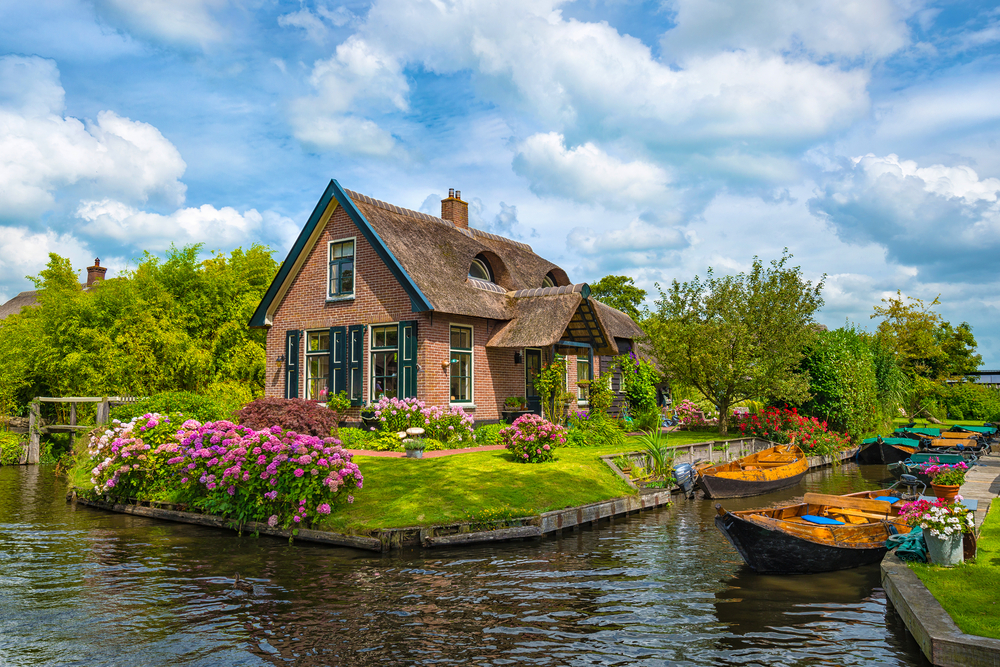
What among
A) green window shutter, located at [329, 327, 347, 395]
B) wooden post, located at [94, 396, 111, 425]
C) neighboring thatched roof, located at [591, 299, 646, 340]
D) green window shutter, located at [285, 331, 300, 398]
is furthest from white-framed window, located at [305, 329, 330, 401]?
neighboring thatched roof, located at [591, 299, 646, 340]

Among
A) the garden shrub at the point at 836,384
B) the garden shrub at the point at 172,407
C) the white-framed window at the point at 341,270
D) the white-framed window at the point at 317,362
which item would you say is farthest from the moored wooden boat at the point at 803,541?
the garden shrub at the point at 836,384

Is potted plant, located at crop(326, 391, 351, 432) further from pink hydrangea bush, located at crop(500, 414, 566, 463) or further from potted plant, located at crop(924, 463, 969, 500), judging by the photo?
potted plant, located at crop(924, 463, 969, 500)

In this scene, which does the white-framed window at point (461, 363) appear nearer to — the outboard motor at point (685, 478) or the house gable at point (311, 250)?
the house gable at point (311, 250)

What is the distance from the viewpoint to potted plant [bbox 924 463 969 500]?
11.2 meters

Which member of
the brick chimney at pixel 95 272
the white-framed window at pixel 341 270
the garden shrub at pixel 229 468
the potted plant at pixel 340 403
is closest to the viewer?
the garden shrub at pixel 229 468

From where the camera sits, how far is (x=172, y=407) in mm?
16188

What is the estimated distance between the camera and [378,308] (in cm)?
1992

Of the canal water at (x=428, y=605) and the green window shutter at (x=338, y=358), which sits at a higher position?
the green window shutter at (x=338, y=358)

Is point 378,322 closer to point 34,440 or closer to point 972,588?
point 34,440

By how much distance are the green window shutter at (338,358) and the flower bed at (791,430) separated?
13819 millimetres

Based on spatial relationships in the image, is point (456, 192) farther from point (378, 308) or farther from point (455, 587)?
point (455, 587)

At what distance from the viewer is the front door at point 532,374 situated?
864 inches

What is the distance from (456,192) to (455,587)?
1915 centimetres

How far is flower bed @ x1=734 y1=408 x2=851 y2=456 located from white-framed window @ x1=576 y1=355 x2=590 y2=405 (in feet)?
18.6
